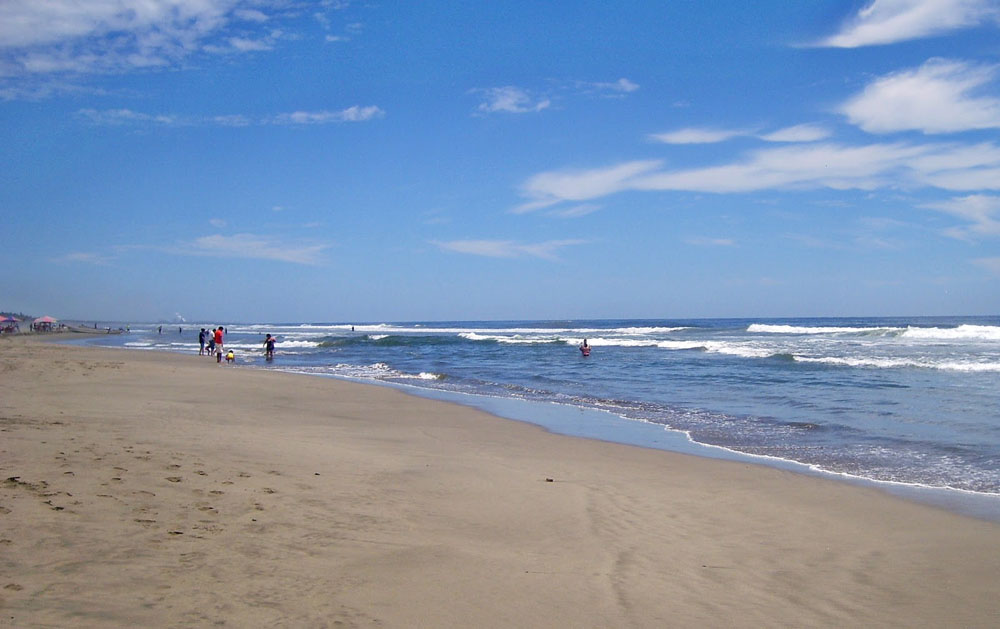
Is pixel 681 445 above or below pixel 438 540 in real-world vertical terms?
below

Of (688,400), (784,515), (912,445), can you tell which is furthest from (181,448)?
(688,400)

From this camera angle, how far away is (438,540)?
17.4ft

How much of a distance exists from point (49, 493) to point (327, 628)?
9.41ft

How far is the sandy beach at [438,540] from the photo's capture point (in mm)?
3867

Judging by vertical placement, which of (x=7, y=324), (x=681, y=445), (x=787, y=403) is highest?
(x=7, y=324)

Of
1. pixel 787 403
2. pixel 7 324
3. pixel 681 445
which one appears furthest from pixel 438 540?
pixel 7 324

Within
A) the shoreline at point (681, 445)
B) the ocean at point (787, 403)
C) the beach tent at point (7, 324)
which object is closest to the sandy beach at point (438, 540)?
the shoreline at point (681, 445)

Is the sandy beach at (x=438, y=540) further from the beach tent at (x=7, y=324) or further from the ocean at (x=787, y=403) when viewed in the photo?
the beach tent at (x=7, y=324)

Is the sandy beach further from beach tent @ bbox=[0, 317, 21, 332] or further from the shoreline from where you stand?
beach tent @ bbox=[0, 317, 21, 332]

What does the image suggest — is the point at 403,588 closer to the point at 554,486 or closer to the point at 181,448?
the point at 554,486

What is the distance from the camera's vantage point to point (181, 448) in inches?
300

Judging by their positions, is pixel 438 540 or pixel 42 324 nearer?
pixel 438 540

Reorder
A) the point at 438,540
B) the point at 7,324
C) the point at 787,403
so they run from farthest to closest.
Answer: the point at 7,324, the point at 787,403, the point at 438,540

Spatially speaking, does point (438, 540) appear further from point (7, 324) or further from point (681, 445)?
point (7, 324)
